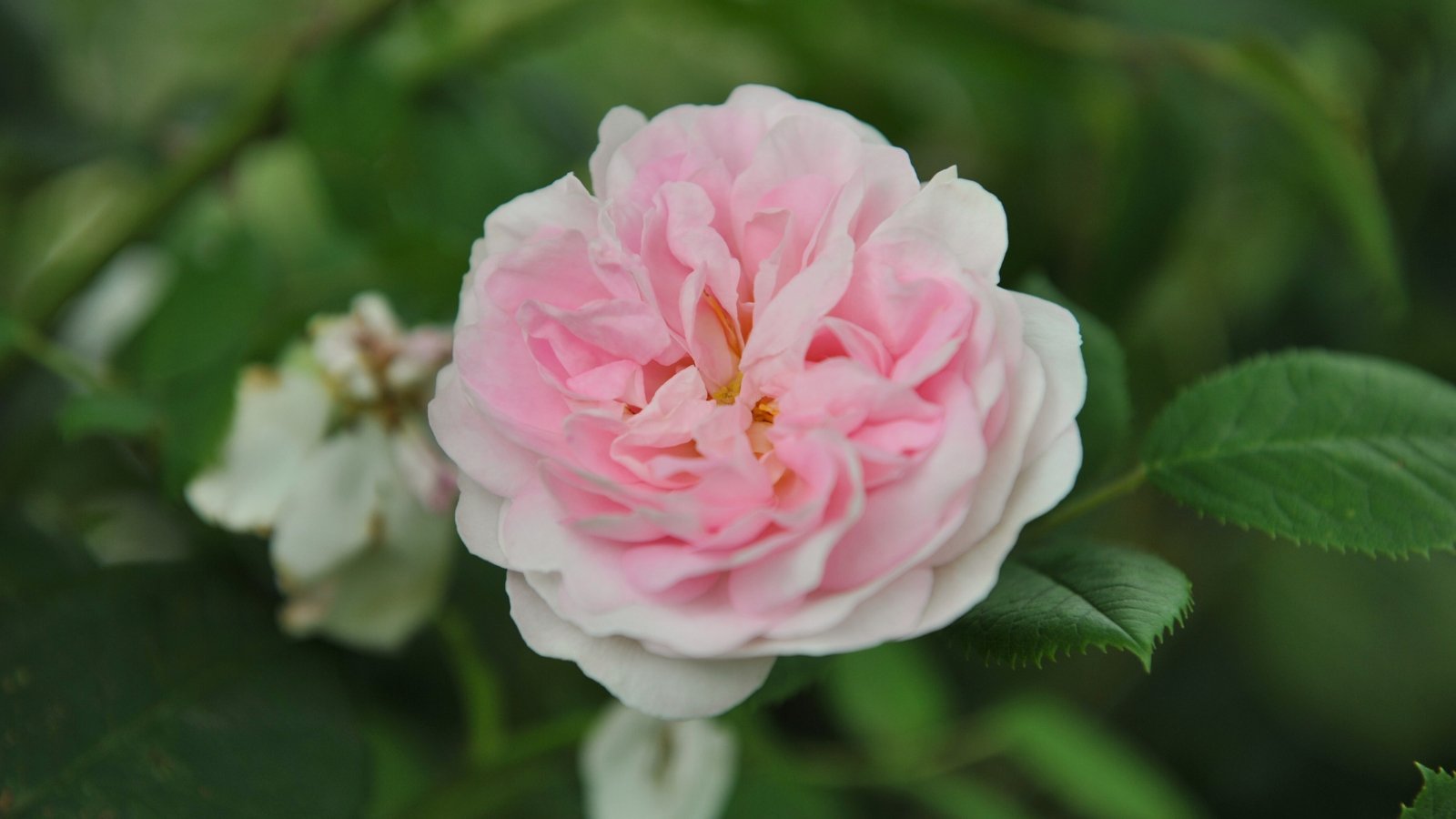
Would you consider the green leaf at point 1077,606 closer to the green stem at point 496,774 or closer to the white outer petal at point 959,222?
the white outer petal at point 959,222

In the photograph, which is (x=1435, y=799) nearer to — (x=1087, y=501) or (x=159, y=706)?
(x=1087, y=501)

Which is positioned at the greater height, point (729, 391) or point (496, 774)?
point (729, 391)

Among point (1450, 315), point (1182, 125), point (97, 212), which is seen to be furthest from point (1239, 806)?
point (97, 212)

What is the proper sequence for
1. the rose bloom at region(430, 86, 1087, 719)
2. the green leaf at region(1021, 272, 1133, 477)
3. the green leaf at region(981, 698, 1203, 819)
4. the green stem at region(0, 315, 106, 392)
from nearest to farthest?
1. the rose bloom at region(430, 86, 1087, 719)
2. the green leaf at region(1021, 272, 1133, 477)
3. the green stem at region(0, 315, 106, 392)
4. the green leaf at region(981, 698, 1203, 819)

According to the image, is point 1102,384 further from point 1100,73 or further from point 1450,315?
point 1450,315

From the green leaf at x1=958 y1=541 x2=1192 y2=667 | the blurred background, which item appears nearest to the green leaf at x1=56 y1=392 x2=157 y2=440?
the blurred background

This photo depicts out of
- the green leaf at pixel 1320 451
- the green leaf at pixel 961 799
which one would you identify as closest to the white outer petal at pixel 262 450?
the green leaf at pixel 1320 451

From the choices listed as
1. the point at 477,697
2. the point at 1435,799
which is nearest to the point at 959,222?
the point at 1435,799

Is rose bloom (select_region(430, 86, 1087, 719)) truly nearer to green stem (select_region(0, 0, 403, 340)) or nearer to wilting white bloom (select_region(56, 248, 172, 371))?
green stem (select_region(0, 0, 403, 340))
